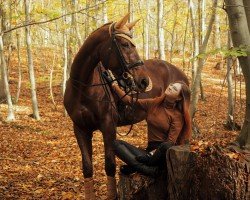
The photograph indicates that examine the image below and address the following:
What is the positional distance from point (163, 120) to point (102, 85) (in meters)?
1.36

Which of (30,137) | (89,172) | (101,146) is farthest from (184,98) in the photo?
(30,137)

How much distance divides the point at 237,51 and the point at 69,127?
9009 mm

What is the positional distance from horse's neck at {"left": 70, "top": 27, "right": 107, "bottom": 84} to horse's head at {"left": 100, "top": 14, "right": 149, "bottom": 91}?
0.78ft

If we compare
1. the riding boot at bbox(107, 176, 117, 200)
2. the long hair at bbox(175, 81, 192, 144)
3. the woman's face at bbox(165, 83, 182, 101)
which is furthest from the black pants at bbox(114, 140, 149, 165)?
the riding boot at bbox(107, 176, 117, 200)

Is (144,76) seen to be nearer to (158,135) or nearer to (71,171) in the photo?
(158,135)

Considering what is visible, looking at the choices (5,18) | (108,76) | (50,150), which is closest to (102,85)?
(108,76)

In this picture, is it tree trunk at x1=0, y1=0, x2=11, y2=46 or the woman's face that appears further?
tree trunk at x1=0, y1=0, x2=11, y2=46

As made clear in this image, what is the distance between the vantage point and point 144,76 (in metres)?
4.66

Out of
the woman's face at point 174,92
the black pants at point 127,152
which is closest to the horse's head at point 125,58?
the woman's face at point 174,92

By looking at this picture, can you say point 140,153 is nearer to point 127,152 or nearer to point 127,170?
point 127,152

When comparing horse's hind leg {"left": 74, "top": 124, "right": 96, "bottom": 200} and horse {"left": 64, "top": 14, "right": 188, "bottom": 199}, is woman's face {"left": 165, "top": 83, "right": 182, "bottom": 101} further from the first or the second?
→ horse's hind leg {"left": 74, "top": 124, "right": 96, "bottom": 200}

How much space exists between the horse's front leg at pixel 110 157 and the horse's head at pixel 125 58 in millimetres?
823

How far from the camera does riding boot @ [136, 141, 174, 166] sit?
3829 millimetres

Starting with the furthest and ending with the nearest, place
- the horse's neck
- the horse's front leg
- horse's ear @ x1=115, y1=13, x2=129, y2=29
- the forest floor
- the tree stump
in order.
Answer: the forest floor, the horse's front leg, the horse's neck, horse's ear @ x1=115, y1=13, x2=129, y2=29, the tree stump
